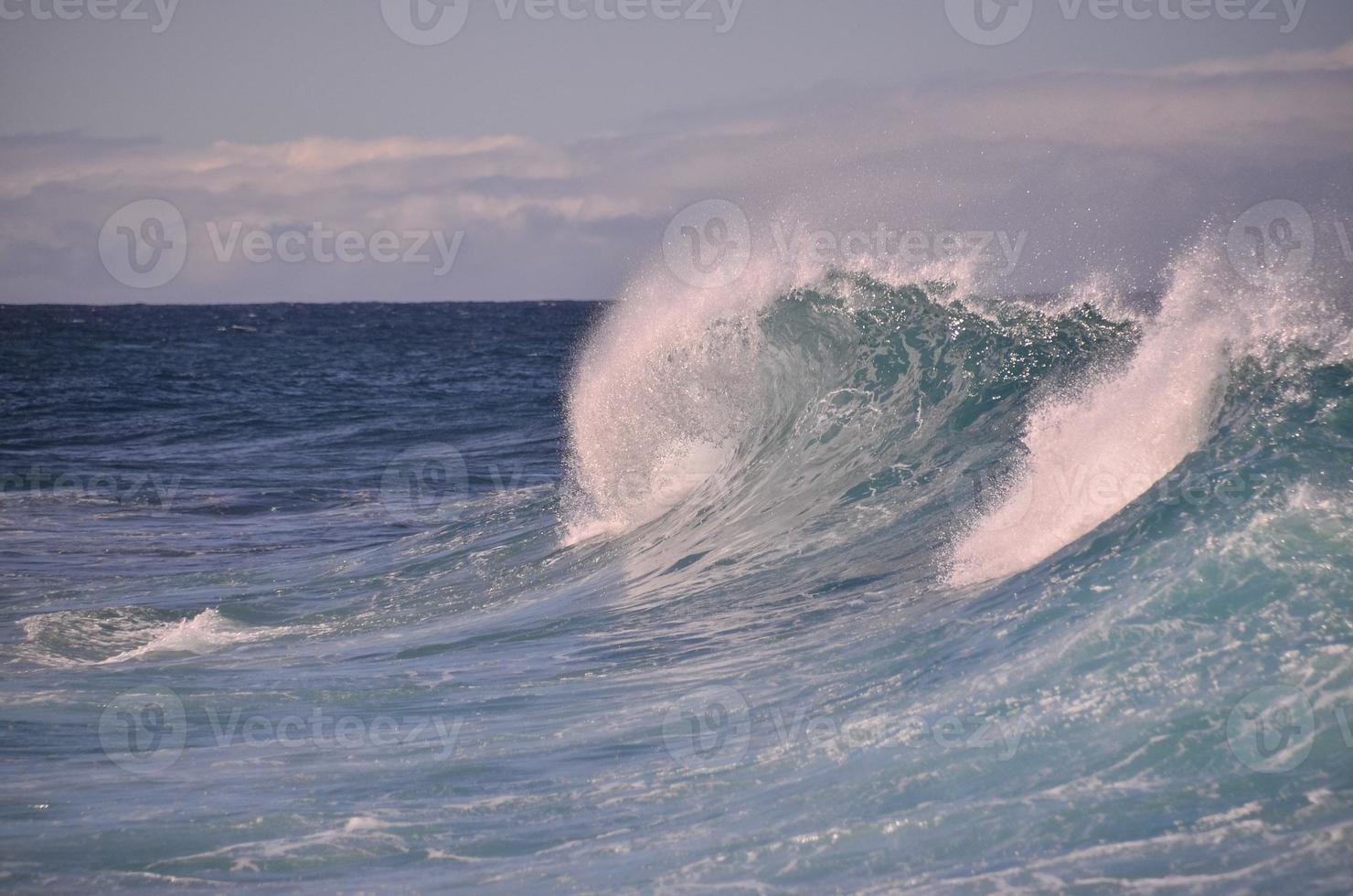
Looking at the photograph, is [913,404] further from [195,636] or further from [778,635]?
[195,636]

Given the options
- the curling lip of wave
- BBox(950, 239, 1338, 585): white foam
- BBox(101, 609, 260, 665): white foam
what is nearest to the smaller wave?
BBox(101, 609, 260, 665): white foam

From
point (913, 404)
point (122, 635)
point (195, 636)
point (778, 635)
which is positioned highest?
point (913, 404)

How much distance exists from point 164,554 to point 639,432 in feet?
16.6

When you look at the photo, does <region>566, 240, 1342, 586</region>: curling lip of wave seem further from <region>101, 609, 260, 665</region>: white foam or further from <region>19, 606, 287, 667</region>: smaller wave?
<region>19, 606, 287, 667</region>: smaller wave

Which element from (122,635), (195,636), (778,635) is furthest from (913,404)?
(122,635)

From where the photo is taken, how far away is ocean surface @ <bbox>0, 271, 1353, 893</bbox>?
4543 millimetres

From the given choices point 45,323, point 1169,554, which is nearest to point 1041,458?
point 1169,554

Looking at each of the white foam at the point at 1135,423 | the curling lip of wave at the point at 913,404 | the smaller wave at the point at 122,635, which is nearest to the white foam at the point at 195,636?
the smaller wave at the point at 122,635

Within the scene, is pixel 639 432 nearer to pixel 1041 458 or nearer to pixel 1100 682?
pixel 1041 458

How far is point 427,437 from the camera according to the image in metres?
21.2

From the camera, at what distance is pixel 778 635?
291 inches

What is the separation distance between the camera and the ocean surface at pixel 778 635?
4543mm

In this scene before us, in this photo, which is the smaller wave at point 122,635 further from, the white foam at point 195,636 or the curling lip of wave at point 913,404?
the curling lip of wave at point 913,404

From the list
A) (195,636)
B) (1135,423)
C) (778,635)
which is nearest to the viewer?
(778,635)
